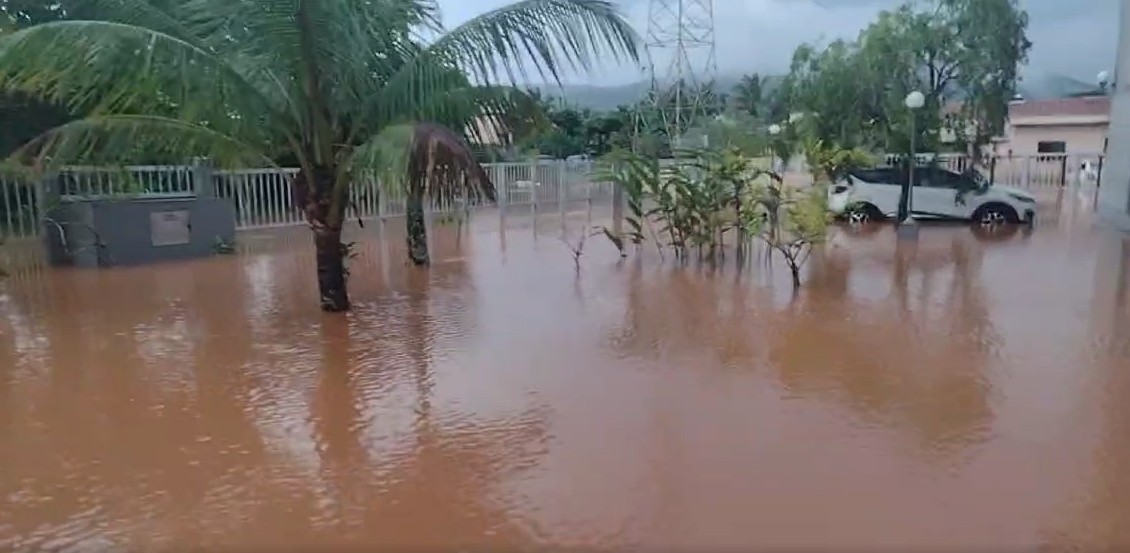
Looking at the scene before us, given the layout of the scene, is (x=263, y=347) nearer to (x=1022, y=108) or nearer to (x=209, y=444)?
(x=209, y=444)

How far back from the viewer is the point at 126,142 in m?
6.75

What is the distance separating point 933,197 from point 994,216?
3.64 ft

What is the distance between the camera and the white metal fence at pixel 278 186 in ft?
36.0

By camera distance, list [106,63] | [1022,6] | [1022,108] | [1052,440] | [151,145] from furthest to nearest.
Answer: [1022,108], [1022,6], [151,145], [106,63], [1052,440]

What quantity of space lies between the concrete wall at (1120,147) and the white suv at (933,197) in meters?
1.28

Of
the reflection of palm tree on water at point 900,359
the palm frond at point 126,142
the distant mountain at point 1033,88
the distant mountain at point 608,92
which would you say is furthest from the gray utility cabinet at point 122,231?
the distant mountain at point 1033,88

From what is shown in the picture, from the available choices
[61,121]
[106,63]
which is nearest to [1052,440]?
[106,63]

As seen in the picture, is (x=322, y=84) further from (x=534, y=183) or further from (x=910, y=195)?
(x=910, y=195)

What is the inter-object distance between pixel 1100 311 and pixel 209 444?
750cm

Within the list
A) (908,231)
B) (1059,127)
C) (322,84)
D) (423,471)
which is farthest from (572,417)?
(1059,127)

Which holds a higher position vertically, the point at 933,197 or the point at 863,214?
the point at 933,197

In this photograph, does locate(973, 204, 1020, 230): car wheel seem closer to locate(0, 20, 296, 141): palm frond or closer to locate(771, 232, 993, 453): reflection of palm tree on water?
locate(771, 232, 993, 453): reflection of palm tree on water

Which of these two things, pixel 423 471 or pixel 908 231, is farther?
pixel 908 231

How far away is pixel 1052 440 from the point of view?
4.43m
